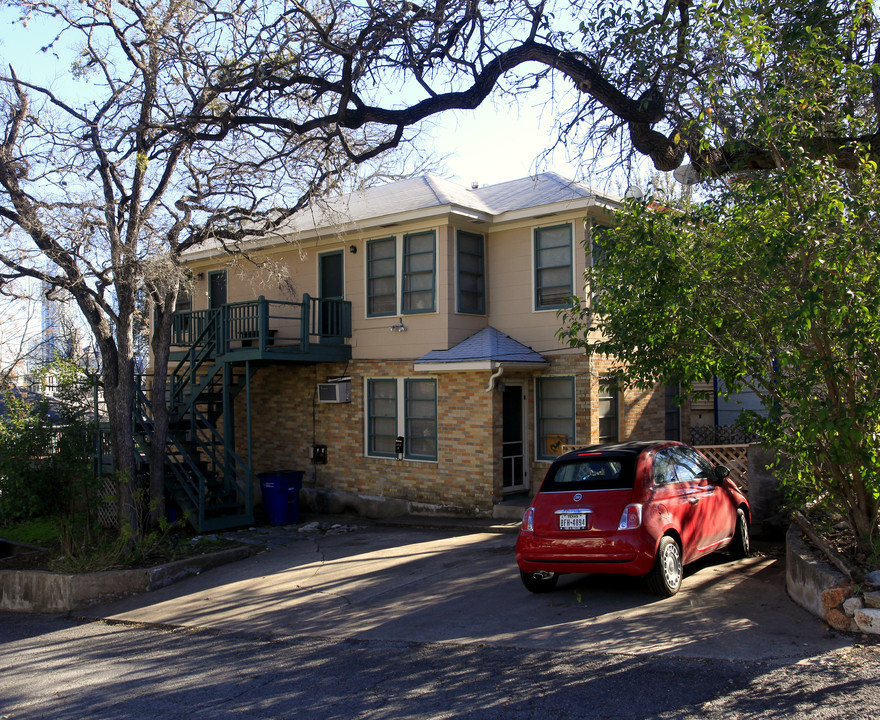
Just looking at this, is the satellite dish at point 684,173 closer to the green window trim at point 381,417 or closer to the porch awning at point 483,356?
the porch awning at point 483,356

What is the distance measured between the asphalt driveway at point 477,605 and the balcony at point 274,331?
427 centimetres

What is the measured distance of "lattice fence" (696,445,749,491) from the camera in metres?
12.1

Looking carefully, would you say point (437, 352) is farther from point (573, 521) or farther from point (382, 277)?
point (573, 521)

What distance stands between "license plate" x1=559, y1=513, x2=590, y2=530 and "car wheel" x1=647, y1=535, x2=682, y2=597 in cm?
75

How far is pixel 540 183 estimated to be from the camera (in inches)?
619

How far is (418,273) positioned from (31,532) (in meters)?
9.73

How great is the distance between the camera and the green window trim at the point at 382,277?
50.0 feet

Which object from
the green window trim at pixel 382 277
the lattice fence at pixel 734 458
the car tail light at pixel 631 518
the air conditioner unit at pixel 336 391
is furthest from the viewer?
the air conditioner unit at pixel 336 391

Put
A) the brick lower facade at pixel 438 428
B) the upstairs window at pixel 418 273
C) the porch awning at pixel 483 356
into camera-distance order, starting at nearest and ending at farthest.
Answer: the porch awning at pixel 483 356 < the brick lower facade at pixel 438 428 < the upstairs window at pixel 418 273

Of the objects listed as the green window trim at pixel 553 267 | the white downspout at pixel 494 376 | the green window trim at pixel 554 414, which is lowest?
the green window trim at pixel 554 414

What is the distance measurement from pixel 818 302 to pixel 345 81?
7185mm

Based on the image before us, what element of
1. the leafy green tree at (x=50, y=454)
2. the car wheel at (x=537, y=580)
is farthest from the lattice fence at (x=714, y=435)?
the leafy green tree at (x=50, y=454)

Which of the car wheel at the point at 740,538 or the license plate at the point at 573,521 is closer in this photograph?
the license plate at the point at 573,521

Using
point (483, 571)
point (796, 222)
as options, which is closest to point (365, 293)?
point (483, 571)
